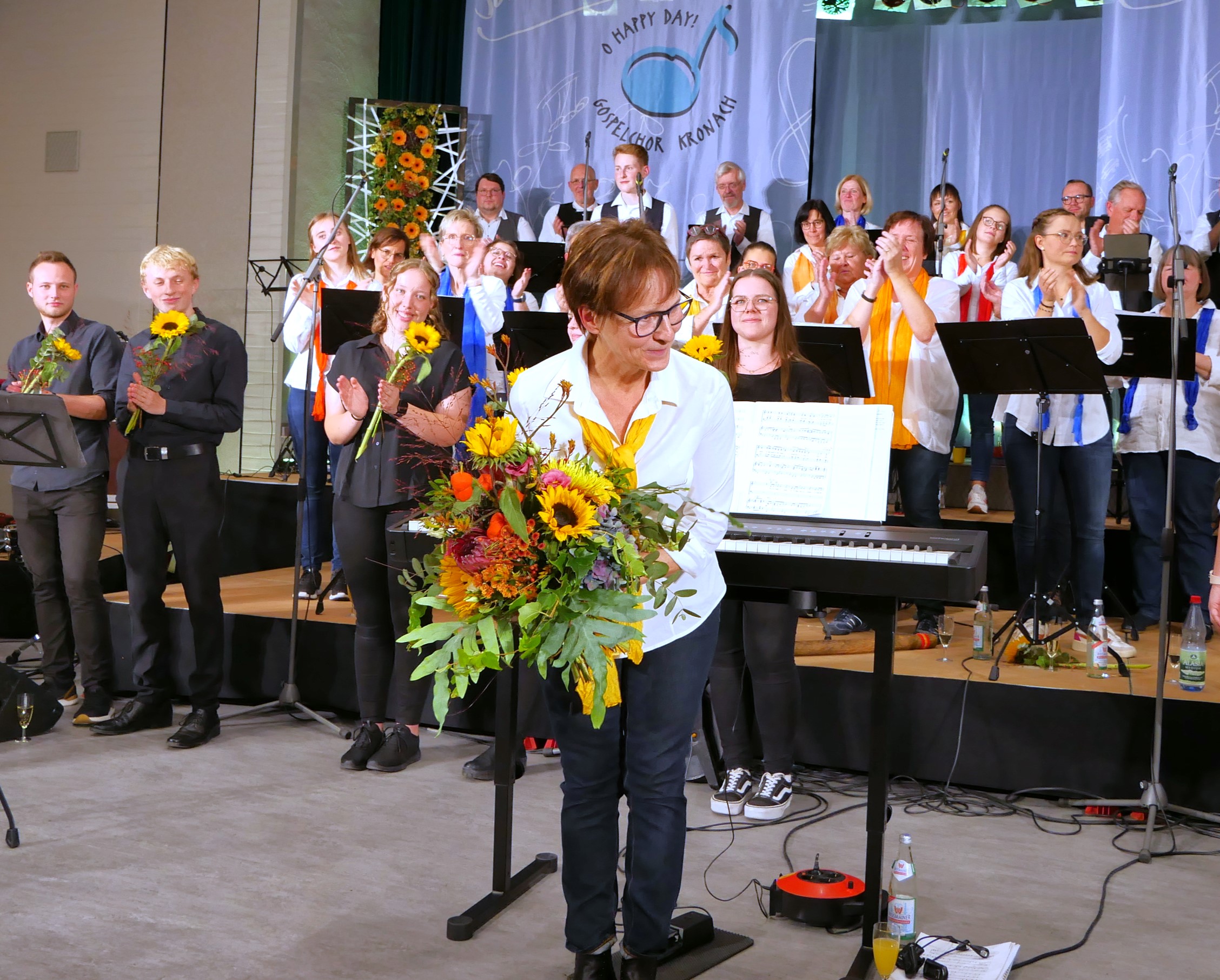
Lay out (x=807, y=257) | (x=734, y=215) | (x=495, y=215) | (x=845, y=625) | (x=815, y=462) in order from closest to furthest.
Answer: (x=815, y=462)
(x=845, y=625)
(x=807, y=257)
(x=734, y=215)
(x=495, y=215)

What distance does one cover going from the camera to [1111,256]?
4691 millimetres

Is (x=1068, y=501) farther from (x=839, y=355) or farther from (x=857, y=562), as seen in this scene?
(x=857, y=562)

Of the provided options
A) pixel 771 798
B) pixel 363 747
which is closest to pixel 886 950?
pixel 771 798

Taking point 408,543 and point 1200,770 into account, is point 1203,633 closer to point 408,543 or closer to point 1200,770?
point 1200,770

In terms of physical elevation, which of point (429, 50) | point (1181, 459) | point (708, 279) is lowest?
point (1181, 459)

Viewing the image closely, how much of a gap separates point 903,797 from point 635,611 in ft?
7.33

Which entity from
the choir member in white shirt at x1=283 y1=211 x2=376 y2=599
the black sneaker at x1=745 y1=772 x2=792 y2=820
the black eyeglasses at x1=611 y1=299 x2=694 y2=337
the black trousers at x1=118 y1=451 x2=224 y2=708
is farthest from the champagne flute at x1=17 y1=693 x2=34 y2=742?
the black eyeglasses at x1=611 y1=299 x2=694 y2=337

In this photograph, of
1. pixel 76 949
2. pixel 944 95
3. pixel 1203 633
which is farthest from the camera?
pixel 944 95

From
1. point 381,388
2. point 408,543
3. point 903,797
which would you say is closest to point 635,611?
point 408,543

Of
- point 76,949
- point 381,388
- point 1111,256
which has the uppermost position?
point 1111,256

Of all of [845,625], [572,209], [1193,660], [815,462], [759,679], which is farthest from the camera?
[572,209]

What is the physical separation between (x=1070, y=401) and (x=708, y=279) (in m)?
1.54

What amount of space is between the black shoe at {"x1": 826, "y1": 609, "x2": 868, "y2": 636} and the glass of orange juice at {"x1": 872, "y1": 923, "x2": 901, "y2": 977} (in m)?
2.06

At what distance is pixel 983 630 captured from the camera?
4.35 meters
